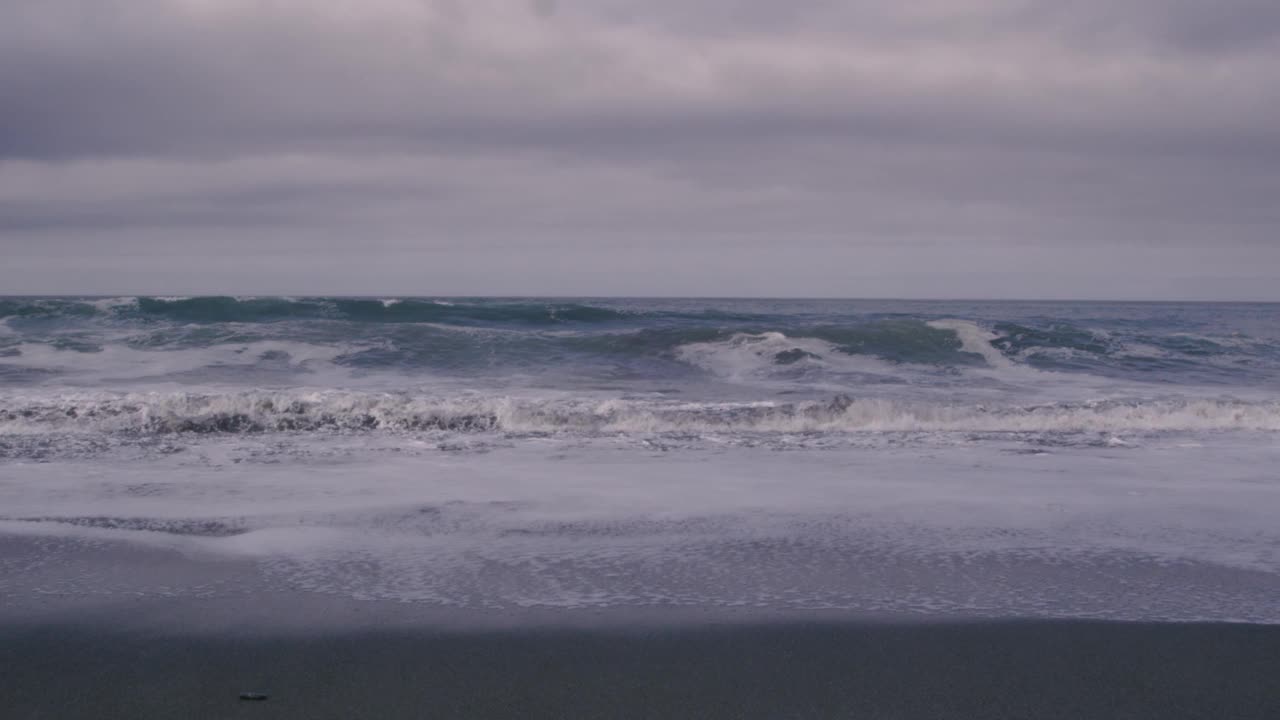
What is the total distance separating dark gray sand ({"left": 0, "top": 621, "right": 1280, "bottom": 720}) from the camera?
10.3ft

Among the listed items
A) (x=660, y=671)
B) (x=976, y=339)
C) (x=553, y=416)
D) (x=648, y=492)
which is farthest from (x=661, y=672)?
(x=976, y=339)

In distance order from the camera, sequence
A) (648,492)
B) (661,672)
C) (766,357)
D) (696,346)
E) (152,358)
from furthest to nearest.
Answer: (696,346) < (766,357) < (152,358) < (648,492) < (661,672)

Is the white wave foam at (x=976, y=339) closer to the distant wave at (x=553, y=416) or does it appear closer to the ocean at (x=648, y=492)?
the ocean at (x=648, y=492)

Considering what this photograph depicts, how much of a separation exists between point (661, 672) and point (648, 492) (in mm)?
2943

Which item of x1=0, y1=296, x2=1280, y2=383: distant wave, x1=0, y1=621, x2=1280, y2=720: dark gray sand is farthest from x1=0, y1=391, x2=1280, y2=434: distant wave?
x1=0, y1=621, x2=1280, y2=720: dark gray sand

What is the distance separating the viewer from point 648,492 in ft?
20.8

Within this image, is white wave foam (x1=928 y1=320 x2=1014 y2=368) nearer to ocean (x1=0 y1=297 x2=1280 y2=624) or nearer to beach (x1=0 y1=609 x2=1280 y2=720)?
ocean (x1=0 y1=297 x2=1280 y2=624)

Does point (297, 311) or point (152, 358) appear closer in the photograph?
point (152, 358)

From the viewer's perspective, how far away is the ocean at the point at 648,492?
4320 millimetres

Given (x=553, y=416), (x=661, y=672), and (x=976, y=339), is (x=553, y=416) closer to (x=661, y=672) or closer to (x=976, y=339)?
(x=661, y=672)

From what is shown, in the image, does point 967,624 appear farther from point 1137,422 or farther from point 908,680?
point 1137,422

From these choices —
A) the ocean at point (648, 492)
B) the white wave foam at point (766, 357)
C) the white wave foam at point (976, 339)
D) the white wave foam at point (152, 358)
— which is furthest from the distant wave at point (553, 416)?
the white wave foam at point (976, 339)

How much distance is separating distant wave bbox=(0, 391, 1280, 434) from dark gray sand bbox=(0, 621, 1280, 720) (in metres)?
5.90

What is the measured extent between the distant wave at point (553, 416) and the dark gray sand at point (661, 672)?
19.4ft
